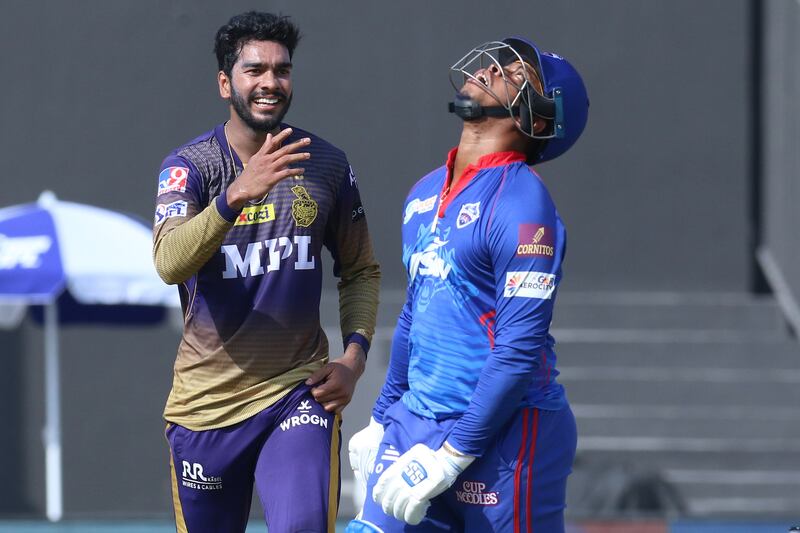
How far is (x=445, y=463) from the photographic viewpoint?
310 cm

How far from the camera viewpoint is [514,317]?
308 centimetres

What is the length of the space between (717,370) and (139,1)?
527cm

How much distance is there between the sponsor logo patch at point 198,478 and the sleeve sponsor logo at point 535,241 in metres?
1.22

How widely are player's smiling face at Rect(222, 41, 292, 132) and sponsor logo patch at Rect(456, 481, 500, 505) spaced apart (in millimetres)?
1189

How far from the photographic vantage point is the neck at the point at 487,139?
3.37 metres

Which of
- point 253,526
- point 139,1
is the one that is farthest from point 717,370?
point 139,1

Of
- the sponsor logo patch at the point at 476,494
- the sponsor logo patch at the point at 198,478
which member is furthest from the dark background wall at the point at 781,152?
the sponsor logo patch at the point at 476,494

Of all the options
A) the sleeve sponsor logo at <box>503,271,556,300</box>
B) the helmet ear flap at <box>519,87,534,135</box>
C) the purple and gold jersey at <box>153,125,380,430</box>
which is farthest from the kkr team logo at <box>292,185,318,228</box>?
the sleeve sponsor logo at <box>503,271,556,300</box>

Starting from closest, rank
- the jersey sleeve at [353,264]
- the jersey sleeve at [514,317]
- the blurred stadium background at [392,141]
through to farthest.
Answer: the jersey sleeve at [514,317], the jersey sleeve at [353,264], the blurred stadium background at [392,141]

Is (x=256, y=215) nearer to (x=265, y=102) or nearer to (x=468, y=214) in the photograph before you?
(x=265, y=102)

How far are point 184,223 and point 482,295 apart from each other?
84 centimetres

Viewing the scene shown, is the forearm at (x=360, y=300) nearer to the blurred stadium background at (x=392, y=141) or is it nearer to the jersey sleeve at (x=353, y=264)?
the jersey sleeve at (x=353, y=264)

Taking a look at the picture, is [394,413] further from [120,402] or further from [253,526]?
[120,402]

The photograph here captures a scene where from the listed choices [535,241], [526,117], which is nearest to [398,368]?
[535,241]
